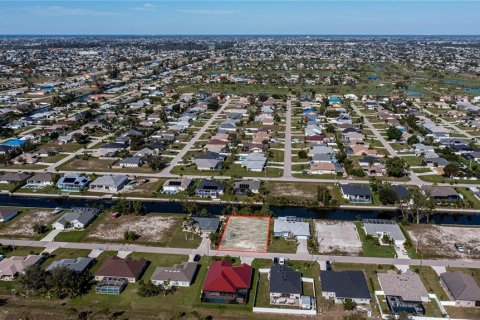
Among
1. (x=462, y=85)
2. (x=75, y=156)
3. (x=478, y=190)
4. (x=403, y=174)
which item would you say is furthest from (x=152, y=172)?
(x=462, y=85)

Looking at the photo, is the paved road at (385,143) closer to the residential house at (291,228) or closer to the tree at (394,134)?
the tree at (394,134)

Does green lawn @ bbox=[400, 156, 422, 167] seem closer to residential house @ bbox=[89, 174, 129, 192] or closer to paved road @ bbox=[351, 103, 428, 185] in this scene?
paved road @ bbox=[351, 103, 428, 185]

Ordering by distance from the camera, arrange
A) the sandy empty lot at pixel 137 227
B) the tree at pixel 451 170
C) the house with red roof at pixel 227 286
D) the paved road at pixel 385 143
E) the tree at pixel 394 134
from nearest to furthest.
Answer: the house with red roof at pixel 227 286, the sandy empty lot at pixel 137 227, the paved road at pixel 385 143, the tree at pixel 451 170, the tree at pixel 394 134

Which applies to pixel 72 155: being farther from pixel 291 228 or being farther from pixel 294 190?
pixel 291 228

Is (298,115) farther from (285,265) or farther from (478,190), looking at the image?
(285,265)

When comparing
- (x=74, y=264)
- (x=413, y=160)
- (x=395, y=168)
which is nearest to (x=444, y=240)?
(x=395, y=168)

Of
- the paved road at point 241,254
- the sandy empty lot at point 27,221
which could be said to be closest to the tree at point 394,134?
the paved road at point 241,254

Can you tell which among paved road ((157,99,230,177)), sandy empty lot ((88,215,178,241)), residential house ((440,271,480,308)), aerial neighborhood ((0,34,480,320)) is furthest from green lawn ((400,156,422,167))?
sandy empty lot ((88,215,178,241))
